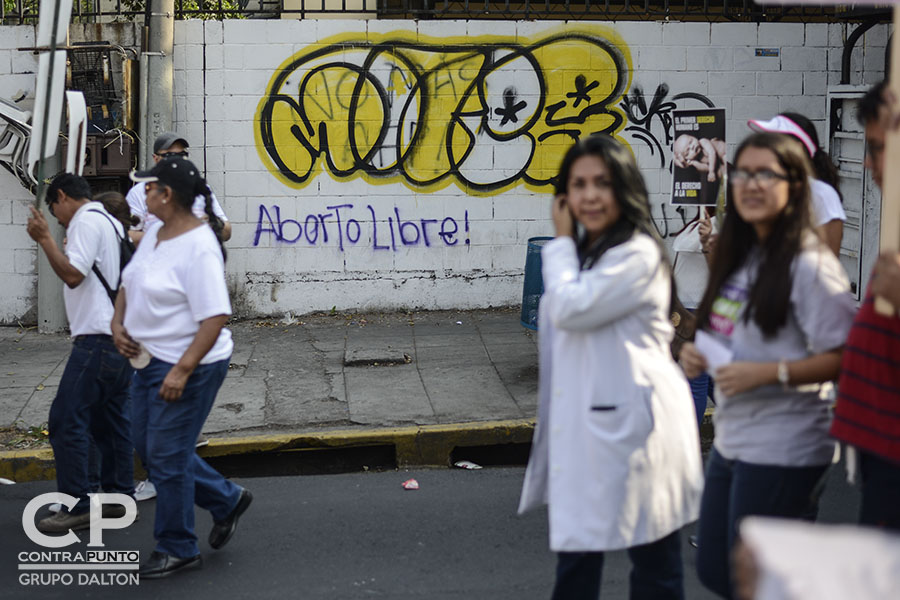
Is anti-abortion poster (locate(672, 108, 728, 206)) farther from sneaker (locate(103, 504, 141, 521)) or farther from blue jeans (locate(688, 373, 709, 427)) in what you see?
sneaker (locate(103, 504, 141, 521))

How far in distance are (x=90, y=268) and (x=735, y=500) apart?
10.9 ft

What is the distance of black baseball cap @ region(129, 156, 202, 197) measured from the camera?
4.50 meters

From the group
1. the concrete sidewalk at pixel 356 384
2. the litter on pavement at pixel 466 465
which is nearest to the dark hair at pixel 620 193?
the litter on pavement at pixel 466 465

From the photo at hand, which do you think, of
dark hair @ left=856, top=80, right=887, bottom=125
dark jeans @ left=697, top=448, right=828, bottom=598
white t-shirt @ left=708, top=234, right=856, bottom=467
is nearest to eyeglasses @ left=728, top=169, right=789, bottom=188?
white t-shirt @ left=708, top=234, right=856, bottom=467

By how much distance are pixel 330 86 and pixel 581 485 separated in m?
6.80

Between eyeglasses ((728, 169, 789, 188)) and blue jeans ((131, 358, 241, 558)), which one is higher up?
eyeglasses ((728, 169, 789, 188))

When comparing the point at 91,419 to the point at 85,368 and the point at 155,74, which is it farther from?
the point at 155,74

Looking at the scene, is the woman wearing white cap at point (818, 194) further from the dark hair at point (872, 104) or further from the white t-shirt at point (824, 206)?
the dark hair at point (872, 104)

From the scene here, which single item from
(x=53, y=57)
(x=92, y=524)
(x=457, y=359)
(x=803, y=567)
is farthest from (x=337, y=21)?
(x=803, y=567)

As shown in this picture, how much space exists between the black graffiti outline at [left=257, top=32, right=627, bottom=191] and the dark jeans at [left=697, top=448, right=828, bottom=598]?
256 inches

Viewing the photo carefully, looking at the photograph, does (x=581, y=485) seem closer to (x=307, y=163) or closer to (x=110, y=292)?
(x=110, y=292)

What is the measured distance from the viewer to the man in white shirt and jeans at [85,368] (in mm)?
5070

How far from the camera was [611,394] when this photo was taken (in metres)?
3.12

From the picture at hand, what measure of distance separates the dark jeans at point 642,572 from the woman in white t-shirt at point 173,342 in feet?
6.18
